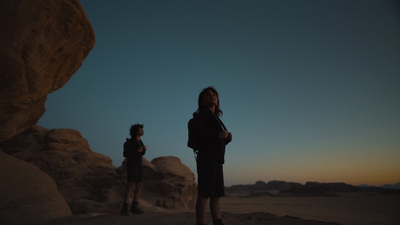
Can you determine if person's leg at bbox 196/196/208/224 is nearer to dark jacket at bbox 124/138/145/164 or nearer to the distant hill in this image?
dark jacket at bbox 124/138/145/164

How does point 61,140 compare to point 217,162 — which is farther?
point 61,140

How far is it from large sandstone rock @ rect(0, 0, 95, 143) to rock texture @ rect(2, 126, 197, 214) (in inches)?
175

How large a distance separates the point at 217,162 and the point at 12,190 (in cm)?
487

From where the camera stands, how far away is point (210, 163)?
6.95ft

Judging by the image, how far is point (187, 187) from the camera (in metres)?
9.01

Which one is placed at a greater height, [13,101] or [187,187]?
[13,101]

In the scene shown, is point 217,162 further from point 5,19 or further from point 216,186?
point 5,19

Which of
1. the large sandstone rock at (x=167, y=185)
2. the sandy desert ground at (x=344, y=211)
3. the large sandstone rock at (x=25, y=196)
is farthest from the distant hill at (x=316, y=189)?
the large sandstone rock at (x=25, y=196)

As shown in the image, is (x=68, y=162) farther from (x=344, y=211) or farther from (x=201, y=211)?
(x=344, y=211)

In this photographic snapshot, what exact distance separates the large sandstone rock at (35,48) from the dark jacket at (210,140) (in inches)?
121

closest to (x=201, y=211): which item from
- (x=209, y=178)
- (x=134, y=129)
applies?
(x=209, y=178)

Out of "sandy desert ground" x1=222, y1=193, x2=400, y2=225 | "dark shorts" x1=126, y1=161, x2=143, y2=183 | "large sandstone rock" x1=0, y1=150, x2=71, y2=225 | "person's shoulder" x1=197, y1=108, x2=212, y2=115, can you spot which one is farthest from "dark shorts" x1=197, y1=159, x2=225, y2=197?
"sandy desert ground" x1=222, y1=193, x2=400, y2=225

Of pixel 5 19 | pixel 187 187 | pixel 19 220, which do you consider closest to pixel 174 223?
pixel 19 220

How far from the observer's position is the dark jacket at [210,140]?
85.4 inches
